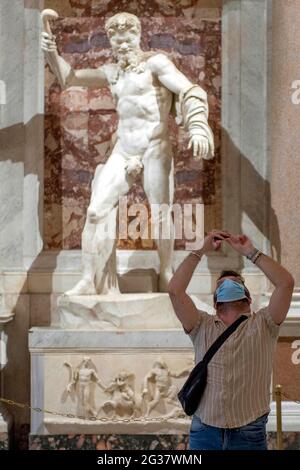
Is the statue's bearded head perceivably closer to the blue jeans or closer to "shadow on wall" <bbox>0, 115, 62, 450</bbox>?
"shadow on wall" <bbox>0, 115, 62, 450</bbox>

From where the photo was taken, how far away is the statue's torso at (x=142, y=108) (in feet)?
20.6

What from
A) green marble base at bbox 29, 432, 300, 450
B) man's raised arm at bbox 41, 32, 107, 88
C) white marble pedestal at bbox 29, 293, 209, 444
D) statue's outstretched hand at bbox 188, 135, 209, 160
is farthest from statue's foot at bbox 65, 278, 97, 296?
man's raised arm at bbox 41, 32, 107, 88

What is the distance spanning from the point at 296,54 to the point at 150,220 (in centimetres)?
160

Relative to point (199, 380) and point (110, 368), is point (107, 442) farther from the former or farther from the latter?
point (199, 380)

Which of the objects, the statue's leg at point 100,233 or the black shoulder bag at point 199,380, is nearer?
the black shoulder bag at point 199,380

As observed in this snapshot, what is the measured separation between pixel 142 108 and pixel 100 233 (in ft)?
2.86

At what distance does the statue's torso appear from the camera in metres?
6.29

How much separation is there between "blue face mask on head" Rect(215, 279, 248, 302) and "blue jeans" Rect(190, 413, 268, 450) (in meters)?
0.45

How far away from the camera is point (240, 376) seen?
11.5ft

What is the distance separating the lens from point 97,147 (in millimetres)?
7121

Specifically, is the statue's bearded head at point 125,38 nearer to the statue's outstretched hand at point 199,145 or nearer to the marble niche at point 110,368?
the statue's outstretched hand at point 199,145

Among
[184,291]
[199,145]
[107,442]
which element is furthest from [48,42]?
[184,291]

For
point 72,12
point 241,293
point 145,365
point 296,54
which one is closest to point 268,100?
point 296,54

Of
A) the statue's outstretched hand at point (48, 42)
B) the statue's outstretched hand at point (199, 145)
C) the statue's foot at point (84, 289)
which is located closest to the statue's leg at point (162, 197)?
the statue's outstretched hand at point (199, 145)
